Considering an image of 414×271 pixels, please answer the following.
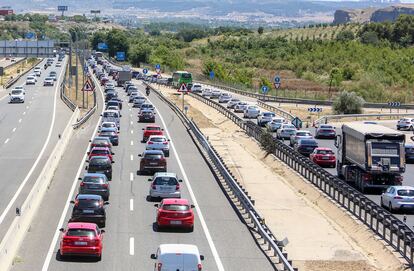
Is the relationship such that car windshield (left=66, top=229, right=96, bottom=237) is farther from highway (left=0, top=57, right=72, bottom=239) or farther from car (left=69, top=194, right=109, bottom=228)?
highway (left=0, top=57, right=72, bottom=239)

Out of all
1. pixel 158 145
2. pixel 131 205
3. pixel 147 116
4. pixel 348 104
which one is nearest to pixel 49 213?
pixel 131 205

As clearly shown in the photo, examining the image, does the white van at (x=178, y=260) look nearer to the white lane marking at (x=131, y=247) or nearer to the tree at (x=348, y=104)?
the white lane marking at (x=131, y=247)

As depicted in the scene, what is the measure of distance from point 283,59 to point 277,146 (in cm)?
13739

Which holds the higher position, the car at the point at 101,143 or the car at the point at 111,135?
the car at the point at 101,143

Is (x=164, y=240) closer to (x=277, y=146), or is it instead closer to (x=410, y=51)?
(x=277, y=146)

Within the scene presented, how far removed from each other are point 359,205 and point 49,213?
1105cm

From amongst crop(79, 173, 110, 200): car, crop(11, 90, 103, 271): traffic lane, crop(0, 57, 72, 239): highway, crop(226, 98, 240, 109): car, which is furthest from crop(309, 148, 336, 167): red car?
→ crop(226, 98, 240, 109): car

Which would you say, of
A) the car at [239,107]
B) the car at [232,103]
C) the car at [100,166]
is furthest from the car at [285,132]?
the car at [232,103]

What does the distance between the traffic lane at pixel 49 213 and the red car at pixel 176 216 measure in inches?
136

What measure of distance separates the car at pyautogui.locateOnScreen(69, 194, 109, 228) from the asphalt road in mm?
621

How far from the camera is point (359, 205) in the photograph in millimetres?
34125

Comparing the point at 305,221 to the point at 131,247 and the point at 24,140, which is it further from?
the point at 24,140

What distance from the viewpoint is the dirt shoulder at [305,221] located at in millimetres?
27797

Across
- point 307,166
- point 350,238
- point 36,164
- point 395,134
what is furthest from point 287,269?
point 36,164
